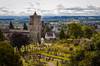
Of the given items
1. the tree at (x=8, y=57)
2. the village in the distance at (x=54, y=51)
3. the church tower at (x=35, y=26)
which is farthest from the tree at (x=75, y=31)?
the tree at (x=8, y=57)

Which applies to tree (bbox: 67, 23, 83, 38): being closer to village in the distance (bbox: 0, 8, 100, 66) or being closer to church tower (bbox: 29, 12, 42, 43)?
village in the distance (bbox: 0, 8, 100, 66)

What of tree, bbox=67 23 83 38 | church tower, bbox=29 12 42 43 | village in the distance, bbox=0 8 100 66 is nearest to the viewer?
village in the distance, bbox=0 8 100 66

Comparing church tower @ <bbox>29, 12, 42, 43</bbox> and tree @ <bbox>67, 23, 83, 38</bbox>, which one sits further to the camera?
church tower @ <bbox>29, 12, 42, 43</bbox>

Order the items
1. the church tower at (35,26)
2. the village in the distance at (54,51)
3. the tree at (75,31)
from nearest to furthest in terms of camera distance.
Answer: the village in the distance at (54,51)
the tree at (75,31)
the church tower at (35,26)

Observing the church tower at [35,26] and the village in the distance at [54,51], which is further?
→ the church tower at [35,26]

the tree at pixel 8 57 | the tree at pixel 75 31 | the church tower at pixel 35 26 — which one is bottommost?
the church tower at pixel 35 26

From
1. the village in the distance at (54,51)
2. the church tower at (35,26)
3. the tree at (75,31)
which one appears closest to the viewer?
the village in the distance at (54,51)

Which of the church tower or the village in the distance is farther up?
the village in the distance

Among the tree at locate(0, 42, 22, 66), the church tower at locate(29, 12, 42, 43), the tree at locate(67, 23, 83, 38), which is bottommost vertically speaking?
the church tower at locate(29, 12, 42, 43)

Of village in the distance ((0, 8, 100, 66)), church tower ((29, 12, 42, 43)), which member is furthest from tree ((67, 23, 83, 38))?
church tower ((29, 12, 42, 43))

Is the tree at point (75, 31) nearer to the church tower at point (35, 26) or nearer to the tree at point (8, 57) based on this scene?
the church tower at point (35, 26)

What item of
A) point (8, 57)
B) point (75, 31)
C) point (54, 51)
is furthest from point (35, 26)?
point (8, 57)

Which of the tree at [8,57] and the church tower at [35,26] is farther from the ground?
the tree at [8,57]

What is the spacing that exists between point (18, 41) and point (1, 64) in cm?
1728
